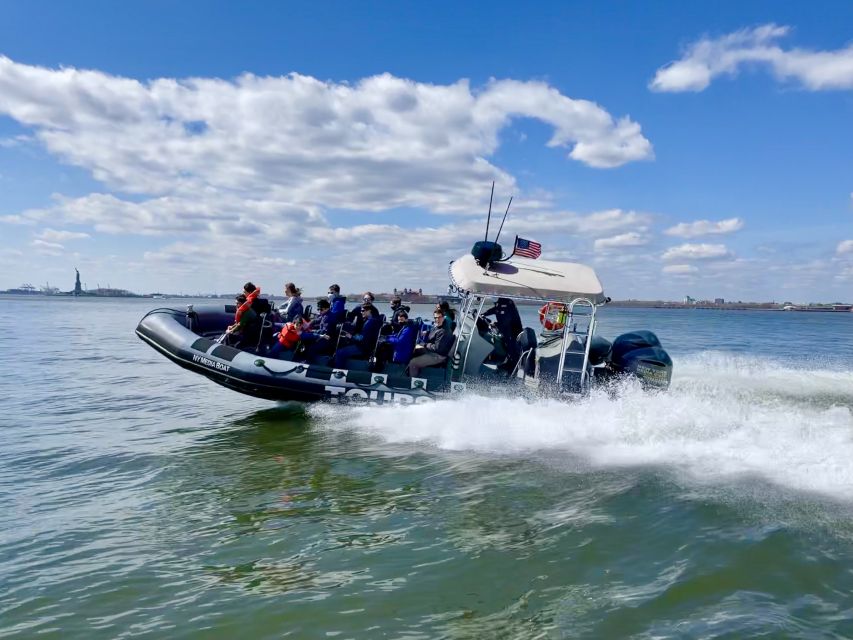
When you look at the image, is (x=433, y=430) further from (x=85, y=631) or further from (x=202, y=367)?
(x=85, y=631)

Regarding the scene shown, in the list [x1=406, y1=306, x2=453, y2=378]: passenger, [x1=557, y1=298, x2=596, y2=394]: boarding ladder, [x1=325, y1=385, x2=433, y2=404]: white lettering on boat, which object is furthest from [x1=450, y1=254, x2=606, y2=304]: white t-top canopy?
[x1=325, y1=385, x2=433, y2=404]: white lettering on boat

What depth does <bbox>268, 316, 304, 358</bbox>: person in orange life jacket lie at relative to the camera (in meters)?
8.91

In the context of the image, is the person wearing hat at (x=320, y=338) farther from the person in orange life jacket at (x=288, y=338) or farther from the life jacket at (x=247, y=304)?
the life jacket at (x=247, y=304)

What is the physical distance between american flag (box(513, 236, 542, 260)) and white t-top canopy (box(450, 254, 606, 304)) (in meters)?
0.20

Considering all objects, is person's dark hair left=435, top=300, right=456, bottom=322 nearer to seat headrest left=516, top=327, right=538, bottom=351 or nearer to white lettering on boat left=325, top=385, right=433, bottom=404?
seat headrest left=516, top=327, right=538, bottom=351

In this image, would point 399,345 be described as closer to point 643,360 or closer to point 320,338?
point 320,338

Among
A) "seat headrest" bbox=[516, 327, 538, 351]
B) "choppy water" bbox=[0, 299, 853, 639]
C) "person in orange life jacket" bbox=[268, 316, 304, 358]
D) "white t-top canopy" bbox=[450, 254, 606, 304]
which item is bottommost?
"choppy water" bbox=[0, 299, 853, 639]

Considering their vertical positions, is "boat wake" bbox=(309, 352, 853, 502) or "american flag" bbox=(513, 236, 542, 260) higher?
"american flag" bbox=(513, 236, 542, 260)

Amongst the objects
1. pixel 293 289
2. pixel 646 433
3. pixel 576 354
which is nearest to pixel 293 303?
pixel 293 289

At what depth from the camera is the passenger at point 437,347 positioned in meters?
8.24

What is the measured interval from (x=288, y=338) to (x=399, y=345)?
5.30 ft

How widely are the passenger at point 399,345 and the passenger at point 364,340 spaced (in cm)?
17

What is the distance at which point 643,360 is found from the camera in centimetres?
788

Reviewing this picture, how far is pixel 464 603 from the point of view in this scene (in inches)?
144
